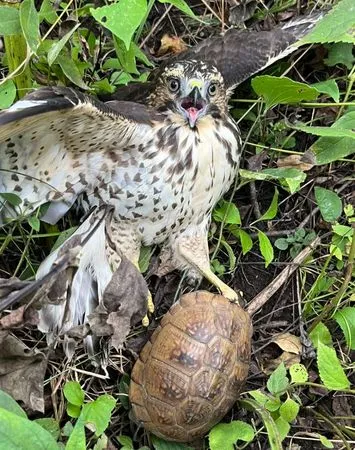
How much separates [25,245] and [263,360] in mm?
997

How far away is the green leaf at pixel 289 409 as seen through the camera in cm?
270

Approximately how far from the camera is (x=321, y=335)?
118 inches

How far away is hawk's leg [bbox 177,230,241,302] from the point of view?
298 centimetres

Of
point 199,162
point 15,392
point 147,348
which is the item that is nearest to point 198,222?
point 199,162

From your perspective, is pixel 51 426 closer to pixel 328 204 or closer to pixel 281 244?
pixel 281 244

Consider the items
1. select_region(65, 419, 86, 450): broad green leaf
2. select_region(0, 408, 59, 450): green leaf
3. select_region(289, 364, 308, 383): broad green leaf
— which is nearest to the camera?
select_region(0, 408, 59, 450): green leaf

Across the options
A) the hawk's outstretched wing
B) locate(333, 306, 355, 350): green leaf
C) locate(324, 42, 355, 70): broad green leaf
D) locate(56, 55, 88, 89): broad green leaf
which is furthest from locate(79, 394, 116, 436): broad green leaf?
locate(324, 42, 355, 70): broad green leaf

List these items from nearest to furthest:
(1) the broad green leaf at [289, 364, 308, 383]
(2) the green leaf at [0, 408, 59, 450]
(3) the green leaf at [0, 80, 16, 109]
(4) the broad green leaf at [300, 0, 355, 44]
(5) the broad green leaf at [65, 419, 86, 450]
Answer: (2) the green leaf at [0, 408, 59, 450] → (5) the broad green leaf at [65, 419, 86, 450] → (4) the broad green leaf at [300, 0, 355, 44] → (3) the green leaf at [0, 80, 16, 109] → (1) the broad green leaf at [289, 364, 308, 383]

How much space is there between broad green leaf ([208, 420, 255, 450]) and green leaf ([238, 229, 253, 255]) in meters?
0.67

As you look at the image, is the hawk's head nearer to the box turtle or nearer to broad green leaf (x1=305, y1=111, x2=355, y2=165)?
broad green leaf (x1=305, y1=111, x2=355, y2=165)

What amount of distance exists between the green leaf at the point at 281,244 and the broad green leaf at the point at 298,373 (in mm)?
500

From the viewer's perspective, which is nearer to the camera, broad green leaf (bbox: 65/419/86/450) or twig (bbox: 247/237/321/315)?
broad green leaf (bbox: 65/419/86/450)

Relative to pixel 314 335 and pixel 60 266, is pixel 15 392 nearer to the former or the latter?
pixel 60 266

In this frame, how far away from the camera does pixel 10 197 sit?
8.70ft
